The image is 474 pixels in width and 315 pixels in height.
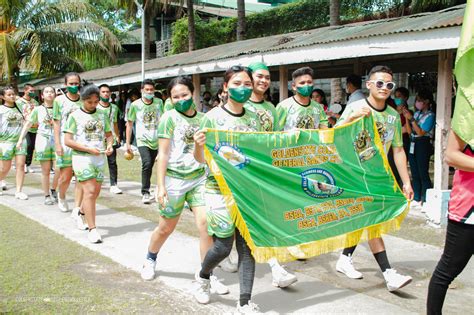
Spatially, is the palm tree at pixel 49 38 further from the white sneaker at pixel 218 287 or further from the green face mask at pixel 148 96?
the white sneaker at pixel 218 287

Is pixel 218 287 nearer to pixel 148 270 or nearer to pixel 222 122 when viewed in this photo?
pixel 148 270

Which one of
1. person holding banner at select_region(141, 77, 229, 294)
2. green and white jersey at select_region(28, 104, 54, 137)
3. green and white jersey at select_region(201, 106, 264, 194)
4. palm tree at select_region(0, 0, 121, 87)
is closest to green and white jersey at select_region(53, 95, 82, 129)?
green and white jersey at select_region(28, 104, 54, 137)

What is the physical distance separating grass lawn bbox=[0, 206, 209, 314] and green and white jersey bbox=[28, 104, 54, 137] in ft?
9.50

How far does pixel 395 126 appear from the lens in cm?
507

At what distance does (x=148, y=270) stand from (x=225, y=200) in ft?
4.69

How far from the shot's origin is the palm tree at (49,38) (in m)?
23.2

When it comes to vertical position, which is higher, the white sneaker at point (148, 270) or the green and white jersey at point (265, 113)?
the green and white jersey at point (265, 113)

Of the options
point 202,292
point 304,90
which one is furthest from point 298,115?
point 202,292

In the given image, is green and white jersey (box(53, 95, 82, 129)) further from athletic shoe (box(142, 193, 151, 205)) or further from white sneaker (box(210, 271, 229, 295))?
white sneaker (box(210, 271, 229, 295))

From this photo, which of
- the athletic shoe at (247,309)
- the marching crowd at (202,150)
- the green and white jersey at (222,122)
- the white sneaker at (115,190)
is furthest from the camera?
the white sneaker at (115,190)

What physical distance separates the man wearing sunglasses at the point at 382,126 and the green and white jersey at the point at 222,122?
110 cm

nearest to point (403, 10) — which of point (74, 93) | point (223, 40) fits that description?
point (223, 40)

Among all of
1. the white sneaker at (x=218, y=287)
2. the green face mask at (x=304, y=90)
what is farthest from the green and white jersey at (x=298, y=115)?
the white sneaker at (x=218, y=287)

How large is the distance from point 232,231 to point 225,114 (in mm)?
915
